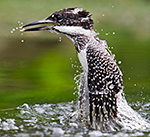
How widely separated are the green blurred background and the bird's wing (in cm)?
139

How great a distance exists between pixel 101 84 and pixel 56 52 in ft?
15.6

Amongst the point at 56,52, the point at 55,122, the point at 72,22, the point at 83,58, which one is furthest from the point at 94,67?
the point at 56,52

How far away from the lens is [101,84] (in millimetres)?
4312

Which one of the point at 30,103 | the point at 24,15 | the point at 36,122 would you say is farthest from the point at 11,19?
the point at 36,122

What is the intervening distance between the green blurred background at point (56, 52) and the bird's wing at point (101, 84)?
1389 millimetres

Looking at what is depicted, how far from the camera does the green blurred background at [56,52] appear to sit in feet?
19.9

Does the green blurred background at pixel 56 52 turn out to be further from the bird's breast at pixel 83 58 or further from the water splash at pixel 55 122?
the bird's breast at pixel 83 58

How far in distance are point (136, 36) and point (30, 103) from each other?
5883 mm

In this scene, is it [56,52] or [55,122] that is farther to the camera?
[56,52]

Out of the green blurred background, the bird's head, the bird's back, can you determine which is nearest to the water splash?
the bird's back

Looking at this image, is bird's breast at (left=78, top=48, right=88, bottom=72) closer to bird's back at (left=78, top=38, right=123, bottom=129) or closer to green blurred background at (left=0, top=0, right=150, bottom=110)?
bird's back at (left=78, top=38, right=123, bottom=129)

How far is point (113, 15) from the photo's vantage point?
1231 centimetres

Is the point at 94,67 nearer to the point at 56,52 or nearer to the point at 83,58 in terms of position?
the point at 83,58

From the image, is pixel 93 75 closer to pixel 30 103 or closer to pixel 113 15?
pixel 30 103
